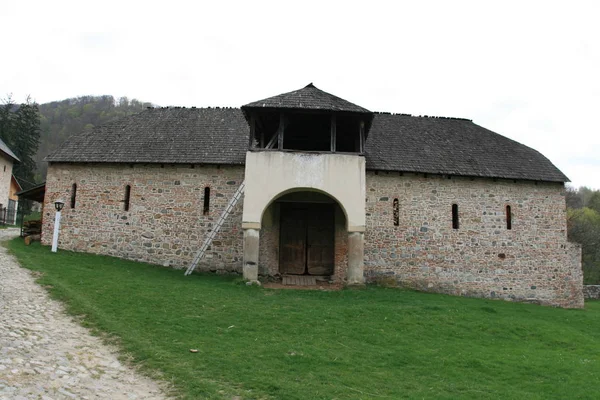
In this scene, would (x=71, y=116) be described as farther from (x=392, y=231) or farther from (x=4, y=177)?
(x=392, y=231)

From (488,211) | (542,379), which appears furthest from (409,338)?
(488,211)

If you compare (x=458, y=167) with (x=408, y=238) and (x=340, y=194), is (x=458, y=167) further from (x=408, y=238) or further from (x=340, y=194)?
(x=340, y=194)

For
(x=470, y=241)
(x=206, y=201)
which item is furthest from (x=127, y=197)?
(x=470, y=241)

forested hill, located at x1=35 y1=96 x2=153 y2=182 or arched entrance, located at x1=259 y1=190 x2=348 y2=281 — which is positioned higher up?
forested hill, located at x1=35 y1=96 x2=153 y2=182

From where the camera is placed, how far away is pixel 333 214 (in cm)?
1684

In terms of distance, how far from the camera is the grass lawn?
6328 mm

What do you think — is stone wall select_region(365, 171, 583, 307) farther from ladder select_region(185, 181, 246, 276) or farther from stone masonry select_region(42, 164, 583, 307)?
ladder select_region(185, 181, 246, 276)

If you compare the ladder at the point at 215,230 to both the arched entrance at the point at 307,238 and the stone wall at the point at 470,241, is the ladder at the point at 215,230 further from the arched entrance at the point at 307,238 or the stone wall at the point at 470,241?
the stone wall at the point at 470,241

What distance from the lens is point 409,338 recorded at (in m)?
9.12

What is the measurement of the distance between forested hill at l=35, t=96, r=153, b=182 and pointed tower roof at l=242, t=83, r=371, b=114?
106ft

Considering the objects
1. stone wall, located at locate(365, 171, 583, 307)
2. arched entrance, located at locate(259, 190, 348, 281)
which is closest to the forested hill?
arched entrance, located at locate(259, 190, 348, 281)

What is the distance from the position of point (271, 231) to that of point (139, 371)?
411 inches

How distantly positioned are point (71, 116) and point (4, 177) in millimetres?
21813

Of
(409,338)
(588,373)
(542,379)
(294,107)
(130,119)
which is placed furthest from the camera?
(130,119)
